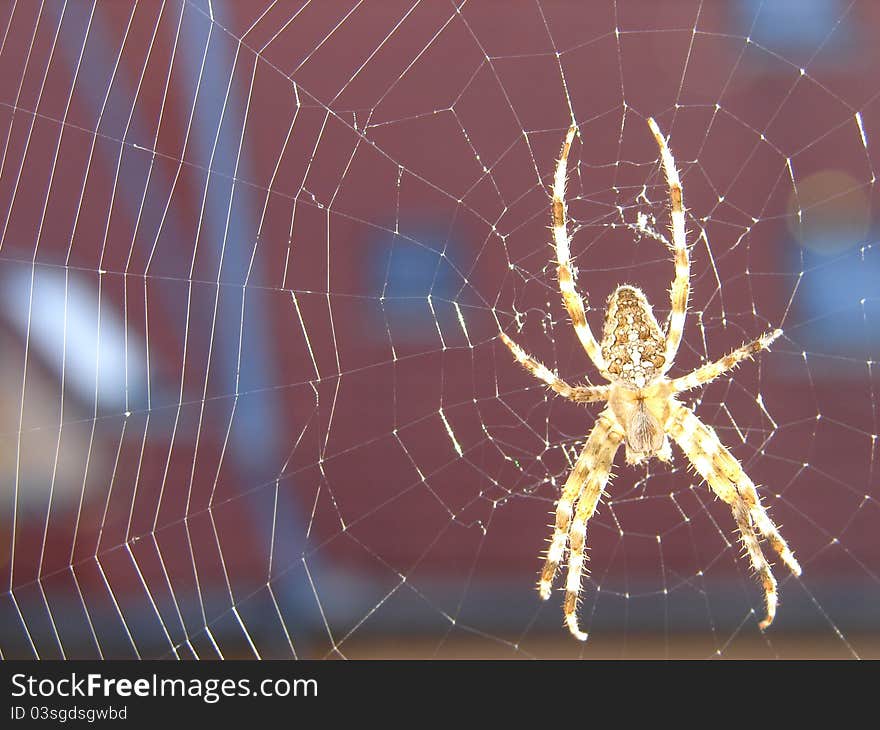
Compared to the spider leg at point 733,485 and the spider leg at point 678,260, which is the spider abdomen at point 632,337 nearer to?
the spider leg at point 678,260

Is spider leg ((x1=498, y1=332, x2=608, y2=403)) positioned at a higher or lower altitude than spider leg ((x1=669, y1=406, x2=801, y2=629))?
higher

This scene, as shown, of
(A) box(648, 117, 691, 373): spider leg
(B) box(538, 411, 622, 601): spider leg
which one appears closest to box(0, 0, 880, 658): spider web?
(B) box(538, 411, 622, 601): spider leg

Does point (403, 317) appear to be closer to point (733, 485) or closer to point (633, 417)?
point (633, 417)

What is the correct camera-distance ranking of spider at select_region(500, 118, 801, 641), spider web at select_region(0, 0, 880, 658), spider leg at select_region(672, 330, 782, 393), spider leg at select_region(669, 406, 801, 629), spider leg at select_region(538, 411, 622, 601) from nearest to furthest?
1. spider leg at select_region(672, 330, 782, 393)
2. spider at select_region(500, 118, 801, 641)
3. spider leg at select_region(669, 406, 801, 629)
4. spider leg at select_region(538, 411, 622, 601)
5. spider web at select_region(0, 0, 880, 658)

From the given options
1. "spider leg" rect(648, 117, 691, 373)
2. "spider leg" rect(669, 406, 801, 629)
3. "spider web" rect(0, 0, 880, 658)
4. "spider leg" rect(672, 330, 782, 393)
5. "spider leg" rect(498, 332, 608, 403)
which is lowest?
"spider leg" rect(669, 406, 801, 629)

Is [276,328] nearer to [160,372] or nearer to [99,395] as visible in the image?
[160,372]

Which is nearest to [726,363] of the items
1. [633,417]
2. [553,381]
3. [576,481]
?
[633,417]

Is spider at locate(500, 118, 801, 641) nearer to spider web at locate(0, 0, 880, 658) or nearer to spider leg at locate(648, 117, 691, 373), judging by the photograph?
spider leg at locate(648, 117, 691, 373)
